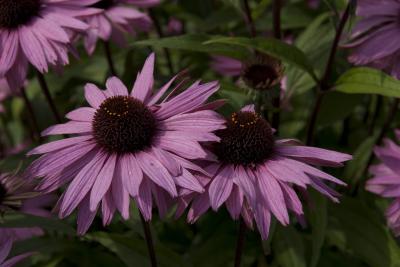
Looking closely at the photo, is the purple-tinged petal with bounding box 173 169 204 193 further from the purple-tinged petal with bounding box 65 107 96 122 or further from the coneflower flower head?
the coneflower flower head

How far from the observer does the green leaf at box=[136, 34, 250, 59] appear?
124cm

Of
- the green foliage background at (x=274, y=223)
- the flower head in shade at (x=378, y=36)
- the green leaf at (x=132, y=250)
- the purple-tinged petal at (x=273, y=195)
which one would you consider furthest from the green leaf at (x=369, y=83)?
the green leaf at (x=132, y=250)

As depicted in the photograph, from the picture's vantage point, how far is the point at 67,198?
0.99 metres

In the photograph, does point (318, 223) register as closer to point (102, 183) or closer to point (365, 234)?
point (365, 234)

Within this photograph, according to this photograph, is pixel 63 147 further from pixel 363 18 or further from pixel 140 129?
pixel 363 18

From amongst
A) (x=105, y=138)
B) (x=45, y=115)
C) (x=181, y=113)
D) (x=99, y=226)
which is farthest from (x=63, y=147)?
(x=45, y=115)

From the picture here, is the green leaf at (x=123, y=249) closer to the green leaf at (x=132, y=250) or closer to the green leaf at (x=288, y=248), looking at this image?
the green leaf at (x=132, y=250)

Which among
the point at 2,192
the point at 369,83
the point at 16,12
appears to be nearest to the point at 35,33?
the point at 16,12

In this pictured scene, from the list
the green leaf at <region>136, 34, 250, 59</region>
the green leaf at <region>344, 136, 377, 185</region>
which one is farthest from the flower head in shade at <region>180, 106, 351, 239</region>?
the green leaf at <region>344, 136, 377, 185</region>

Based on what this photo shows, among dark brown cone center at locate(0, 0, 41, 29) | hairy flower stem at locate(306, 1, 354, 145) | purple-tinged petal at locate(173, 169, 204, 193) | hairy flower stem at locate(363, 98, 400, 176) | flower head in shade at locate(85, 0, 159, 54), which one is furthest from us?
flower head in shade at locate(85, 0, 159, 54)

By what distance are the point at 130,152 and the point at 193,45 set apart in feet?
1.09

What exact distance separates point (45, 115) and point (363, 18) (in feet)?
3.70

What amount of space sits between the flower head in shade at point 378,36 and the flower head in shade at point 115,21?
0.59 metres

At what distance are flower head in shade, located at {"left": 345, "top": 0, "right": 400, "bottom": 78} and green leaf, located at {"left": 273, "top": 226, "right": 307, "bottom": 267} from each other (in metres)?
0.43
